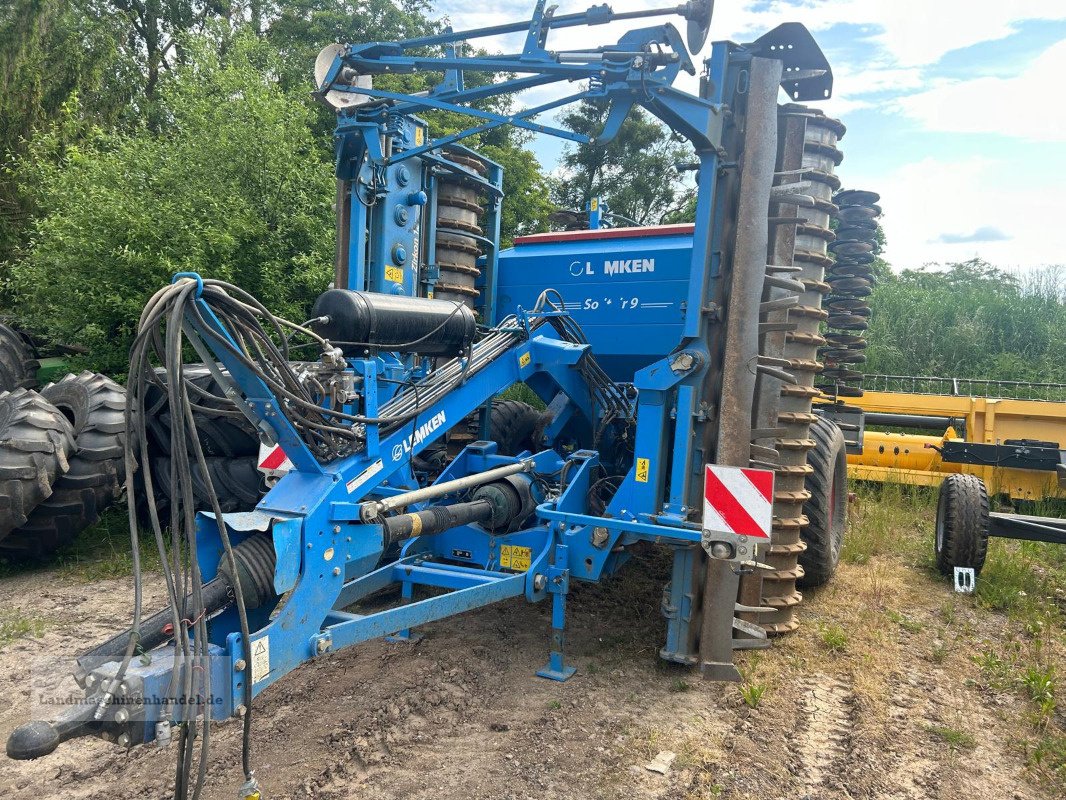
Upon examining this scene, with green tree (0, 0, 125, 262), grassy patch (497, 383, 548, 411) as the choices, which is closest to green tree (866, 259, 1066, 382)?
grassy patch (497, 383, 548, 411)

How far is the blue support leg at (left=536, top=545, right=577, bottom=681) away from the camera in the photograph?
13.8 ft

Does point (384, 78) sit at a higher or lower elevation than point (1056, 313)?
higher

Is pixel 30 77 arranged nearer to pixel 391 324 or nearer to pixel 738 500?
pixel 391 324

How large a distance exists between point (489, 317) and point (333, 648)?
3781 mm

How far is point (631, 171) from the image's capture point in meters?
25.5

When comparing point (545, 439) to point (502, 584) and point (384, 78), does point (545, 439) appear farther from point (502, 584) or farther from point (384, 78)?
point (384, 78)

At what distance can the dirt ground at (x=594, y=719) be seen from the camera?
3.22 meters

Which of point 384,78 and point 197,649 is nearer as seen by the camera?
point 197,649

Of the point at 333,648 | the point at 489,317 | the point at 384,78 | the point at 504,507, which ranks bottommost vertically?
the point at 333,648

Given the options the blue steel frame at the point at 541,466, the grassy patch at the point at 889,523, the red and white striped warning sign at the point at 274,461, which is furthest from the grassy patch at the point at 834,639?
the red and white striped warning sign at the point at 274,461

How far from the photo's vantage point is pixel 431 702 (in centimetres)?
390

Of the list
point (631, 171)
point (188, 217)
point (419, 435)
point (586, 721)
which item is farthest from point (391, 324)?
point (631, 171)

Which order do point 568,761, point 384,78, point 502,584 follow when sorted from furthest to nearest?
point 384,78 → point 502,584 → point 568,761

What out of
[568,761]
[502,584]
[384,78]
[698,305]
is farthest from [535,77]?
[384,78]
